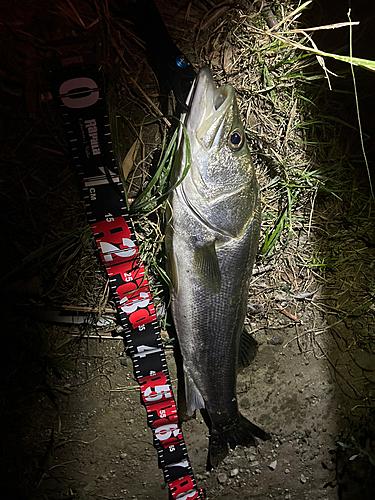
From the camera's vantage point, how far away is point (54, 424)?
2.16 metres

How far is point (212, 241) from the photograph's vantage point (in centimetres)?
173

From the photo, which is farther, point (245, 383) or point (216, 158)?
point (245, 383)

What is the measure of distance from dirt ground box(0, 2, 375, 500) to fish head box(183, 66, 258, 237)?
2.45 feet

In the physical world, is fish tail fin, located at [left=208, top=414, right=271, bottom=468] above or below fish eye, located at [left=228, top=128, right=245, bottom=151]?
Answer: below

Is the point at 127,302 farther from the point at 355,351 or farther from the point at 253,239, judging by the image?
the point at 355,351

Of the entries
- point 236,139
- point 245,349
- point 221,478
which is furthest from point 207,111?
point 221,478

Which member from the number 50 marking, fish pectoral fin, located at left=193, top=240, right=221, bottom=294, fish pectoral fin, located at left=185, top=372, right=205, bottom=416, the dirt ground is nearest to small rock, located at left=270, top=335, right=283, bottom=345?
the dirt ground

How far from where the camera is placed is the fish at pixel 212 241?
164 centimetres

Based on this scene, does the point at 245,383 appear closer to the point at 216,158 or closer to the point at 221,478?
the point at 221,478

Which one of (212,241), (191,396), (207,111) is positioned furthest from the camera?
(191,396)

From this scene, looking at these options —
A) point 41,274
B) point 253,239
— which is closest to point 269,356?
point 253,239

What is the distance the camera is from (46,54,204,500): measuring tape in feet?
5.91

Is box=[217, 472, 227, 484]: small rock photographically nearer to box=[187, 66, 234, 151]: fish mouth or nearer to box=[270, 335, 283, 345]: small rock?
box=[270, 335, 283, 345]: small rock

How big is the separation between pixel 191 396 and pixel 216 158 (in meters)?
1.51
